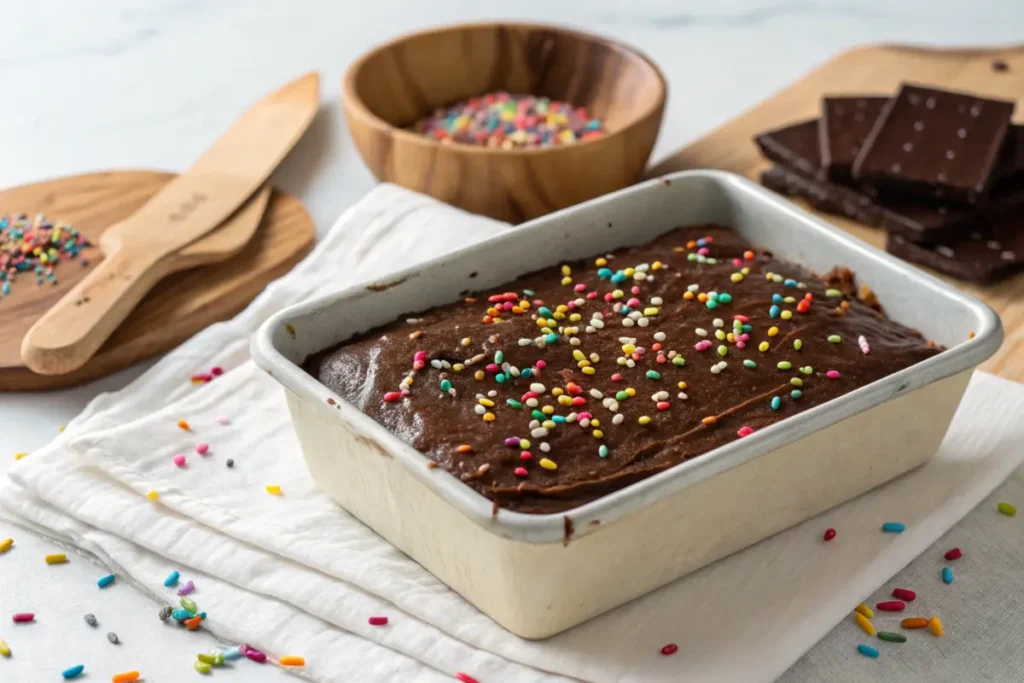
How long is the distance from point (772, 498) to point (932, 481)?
1.12 ft

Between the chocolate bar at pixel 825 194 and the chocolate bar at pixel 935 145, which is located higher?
the chocolate bar at pixel 935 145

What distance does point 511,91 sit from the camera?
3051 millimetres

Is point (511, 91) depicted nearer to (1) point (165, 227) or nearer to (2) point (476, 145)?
(2) point (476, 145)

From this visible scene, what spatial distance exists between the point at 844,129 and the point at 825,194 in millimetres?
173

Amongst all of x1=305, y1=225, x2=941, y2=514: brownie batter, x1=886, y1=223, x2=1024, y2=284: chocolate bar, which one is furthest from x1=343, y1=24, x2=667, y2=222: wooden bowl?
x1=886, y1=223, x2=1024, y2=284: chocolate bar

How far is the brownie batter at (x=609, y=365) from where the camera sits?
165cm

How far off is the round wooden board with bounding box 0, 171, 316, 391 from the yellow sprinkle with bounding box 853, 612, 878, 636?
4.31 ft

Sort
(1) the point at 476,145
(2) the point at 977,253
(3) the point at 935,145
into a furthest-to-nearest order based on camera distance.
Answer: (1) the point at 476,145, (3) the point at 935,145, (2) the point at 977,253

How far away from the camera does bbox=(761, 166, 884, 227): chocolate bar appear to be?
268 cm

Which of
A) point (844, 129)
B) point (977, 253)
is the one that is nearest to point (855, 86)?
point (844, 129)

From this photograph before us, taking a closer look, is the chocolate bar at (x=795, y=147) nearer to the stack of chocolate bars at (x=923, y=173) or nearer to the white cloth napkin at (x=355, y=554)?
the stack of chocolate bars at (x=923, y=173)

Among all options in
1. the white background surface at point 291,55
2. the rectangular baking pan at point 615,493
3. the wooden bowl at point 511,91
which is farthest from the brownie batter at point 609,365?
the white background surface at point 291,55

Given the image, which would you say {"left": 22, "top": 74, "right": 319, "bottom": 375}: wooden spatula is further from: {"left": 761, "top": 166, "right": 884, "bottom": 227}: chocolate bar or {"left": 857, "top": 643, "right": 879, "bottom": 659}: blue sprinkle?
{"left": 857, "top": 643, "right": 879, "bottom": 659}: blue sprinkle

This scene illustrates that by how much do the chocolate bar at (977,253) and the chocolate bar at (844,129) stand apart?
0.22 meters
